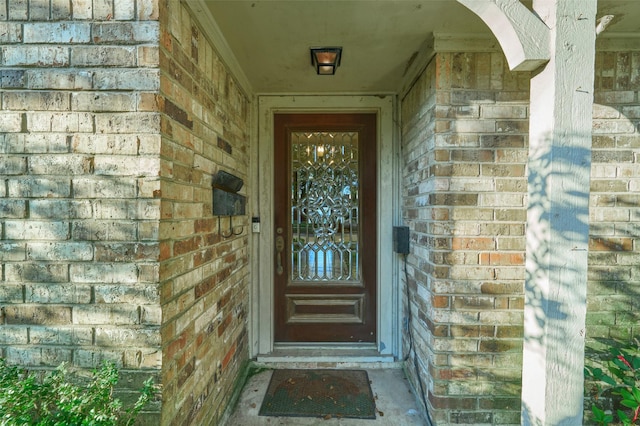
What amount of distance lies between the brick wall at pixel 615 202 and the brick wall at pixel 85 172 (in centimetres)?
234

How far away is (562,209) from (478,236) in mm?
594

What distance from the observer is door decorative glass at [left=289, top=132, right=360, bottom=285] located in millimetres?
2605

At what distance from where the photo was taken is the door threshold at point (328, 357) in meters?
2.44

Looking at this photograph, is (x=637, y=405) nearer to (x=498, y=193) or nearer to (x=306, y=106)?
(x=498, y=193)

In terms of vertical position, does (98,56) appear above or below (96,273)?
above

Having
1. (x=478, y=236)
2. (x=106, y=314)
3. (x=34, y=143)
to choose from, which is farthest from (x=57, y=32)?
(x=478, y=236)

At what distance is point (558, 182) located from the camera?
44.8 inches

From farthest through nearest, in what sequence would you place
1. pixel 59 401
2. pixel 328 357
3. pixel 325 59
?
pixel 328 357, pixel 325 59, pixel 59 401

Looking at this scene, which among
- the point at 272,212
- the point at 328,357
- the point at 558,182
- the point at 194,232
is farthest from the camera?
the point at 272,212

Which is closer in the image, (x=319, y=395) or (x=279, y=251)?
(x=319, y=395)

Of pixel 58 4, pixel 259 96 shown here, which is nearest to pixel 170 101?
pixel 58 4

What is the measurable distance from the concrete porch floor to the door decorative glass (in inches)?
30.7

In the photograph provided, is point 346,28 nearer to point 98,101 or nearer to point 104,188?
point 98,101

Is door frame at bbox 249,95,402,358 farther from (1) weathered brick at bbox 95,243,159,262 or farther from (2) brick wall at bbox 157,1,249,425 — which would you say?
(1) weathered brick at bbox 95,243,159,262
